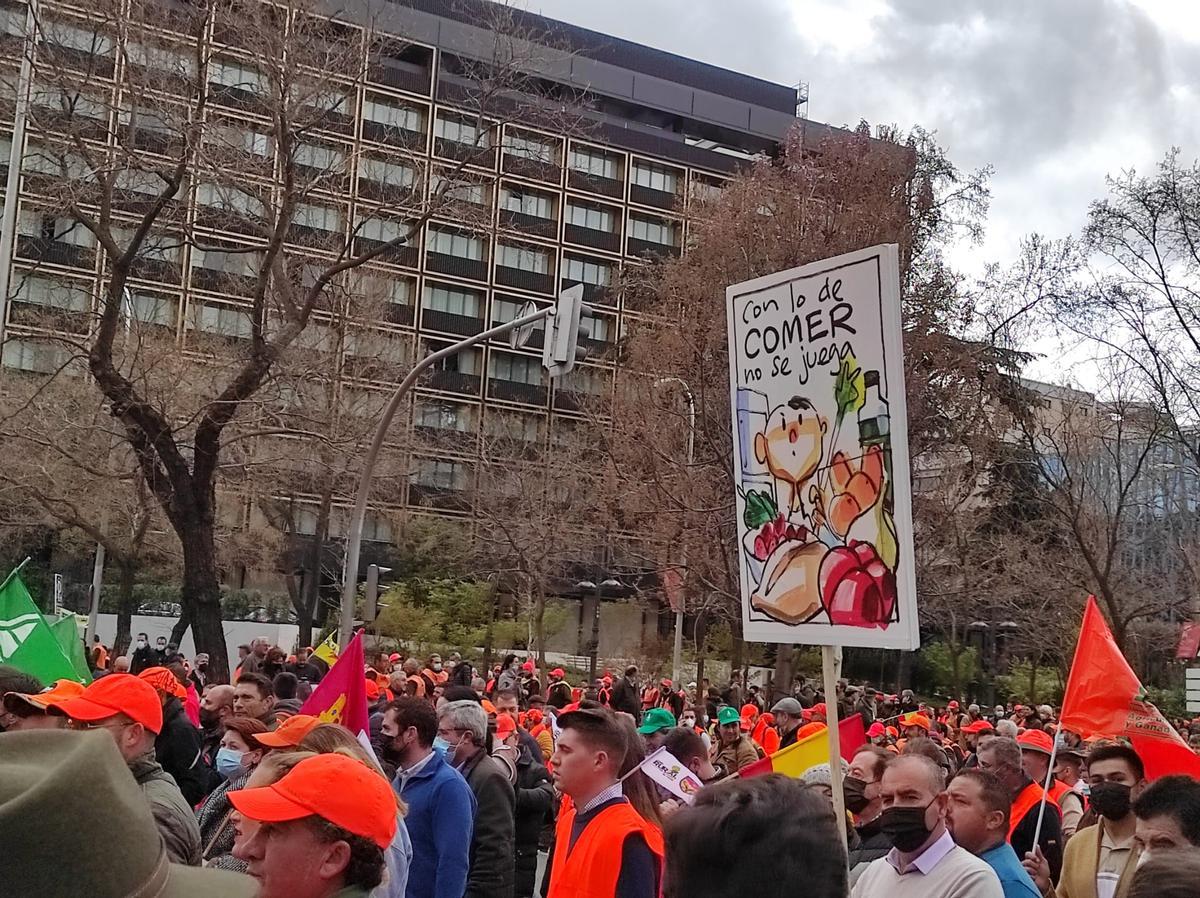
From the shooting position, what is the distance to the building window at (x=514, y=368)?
68875 millimetres

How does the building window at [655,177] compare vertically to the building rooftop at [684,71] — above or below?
below

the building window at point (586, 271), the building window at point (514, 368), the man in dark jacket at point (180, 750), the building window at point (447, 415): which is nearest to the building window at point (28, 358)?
the building window at point (447, 415)

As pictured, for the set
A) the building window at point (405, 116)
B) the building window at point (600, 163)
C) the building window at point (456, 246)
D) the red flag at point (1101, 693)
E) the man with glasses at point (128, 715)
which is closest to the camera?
the man with glasses at point (128, 715)

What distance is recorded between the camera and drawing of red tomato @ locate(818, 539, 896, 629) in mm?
4363

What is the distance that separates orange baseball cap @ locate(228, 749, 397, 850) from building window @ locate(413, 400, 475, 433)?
193ft

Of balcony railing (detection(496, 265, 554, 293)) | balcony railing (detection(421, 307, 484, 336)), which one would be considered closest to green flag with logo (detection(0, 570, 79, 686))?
balcony railing (detection(421, 307, 484, 336))

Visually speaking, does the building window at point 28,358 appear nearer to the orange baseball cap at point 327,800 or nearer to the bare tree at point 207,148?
the bare tree at point 207,148

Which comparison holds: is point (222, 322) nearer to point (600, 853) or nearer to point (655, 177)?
point (655, 177)

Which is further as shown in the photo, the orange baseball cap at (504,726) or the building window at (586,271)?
the building window at (586,271)

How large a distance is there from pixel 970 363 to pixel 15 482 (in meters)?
19.6

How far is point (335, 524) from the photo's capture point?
6012cm

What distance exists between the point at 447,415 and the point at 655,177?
18.6 metres

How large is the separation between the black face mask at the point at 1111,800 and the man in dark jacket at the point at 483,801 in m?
2.81

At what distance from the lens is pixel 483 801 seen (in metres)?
7.06
